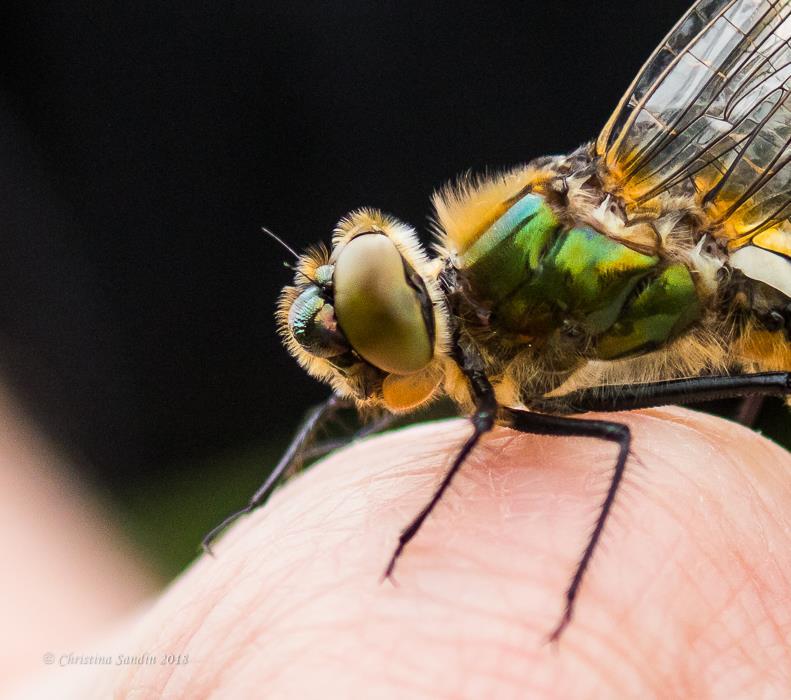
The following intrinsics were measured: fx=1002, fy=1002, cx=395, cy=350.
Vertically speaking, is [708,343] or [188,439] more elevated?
[708,343]

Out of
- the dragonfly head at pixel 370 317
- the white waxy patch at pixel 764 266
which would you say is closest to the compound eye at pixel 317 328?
the dragonfly head at pixel 370 317

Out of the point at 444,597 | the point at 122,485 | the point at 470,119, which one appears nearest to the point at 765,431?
the point at 470,119

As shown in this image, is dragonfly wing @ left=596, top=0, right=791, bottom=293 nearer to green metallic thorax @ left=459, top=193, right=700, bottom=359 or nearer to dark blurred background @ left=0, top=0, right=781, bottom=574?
green metallic thorax @ left=459, top=193, right=700, bottom=359

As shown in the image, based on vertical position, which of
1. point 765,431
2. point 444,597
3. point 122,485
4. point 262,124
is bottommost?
point 765,431

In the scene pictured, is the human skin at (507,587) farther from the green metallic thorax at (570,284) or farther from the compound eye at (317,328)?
the compound eye at (317,328)

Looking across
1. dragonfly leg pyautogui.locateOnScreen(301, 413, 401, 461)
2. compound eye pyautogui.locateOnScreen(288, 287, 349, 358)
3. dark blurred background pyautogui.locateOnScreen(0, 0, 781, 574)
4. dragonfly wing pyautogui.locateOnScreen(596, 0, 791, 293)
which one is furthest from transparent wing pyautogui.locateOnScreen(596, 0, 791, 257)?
dark blurred background pyautogui.locateOnScreen(0, 0, 781, 574)

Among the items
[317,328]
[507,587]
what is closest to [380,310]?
[317,328]

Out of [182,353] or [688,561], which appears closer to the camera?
[688,561]

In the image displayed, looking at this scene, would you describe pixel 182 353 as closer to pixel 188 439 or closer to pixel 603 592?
pixel 188 439
